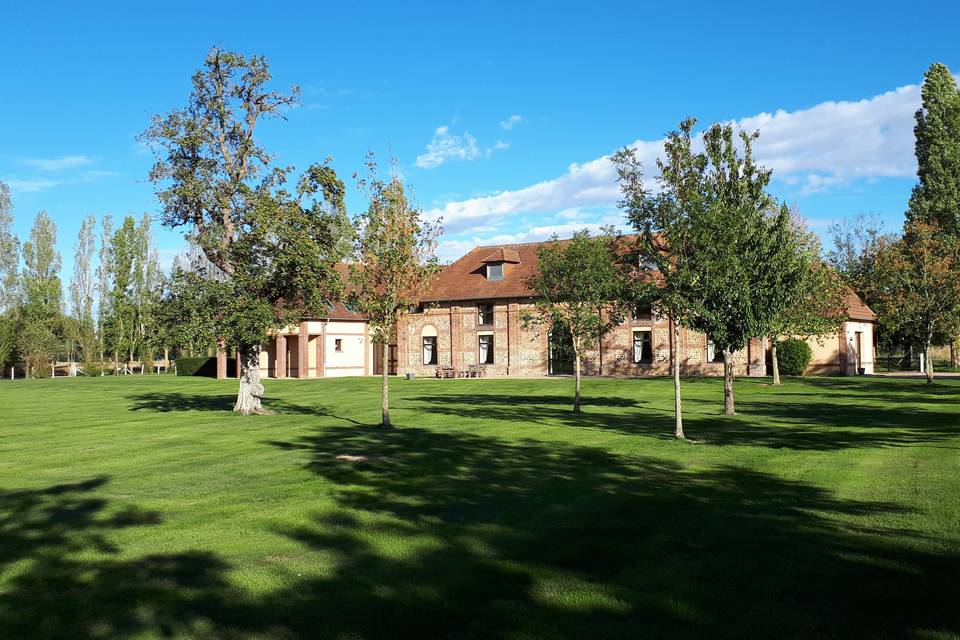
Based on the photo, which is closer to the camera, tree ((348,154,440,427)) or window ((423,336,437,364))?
tree ((348,154,440,427))

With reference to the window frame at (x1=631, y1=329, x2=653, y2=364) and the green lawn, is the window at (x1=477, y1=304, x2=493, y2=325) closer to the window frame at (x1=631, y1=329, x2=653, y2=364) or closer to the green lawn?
the window frame at (x1=631, y1=329, x2=653, y2=364)

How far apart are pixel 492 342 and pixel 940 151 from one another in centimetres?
3245

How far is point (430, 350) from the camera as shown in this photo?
2151 inches

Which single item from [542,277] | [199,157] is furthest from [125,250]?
[542,277]

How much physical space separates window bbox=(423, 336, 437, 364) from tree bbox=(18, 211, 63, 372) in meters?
33.2

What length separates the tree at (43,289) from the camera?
63031 mm

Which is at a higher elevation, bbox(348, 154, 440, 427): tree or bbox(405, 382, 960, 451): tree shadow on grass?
bbox(348, 154, 440, 427): tree

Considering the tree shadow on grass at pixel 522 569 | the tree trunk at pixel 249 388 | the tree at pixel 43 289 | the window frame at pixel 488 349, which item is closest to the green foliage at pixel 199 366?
the tree at pixel 43 289

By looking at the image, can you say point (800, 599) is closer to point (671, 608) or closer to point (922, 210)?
point (671, 608)

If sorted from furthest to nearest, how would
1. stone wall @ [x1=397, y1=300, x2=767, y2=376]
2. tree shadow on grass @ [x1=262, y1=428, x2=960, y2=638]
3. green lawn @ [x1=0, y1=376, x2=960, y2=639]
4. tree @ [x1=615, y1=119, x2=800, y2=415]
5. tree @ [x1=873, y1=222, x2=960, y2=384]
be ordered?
stone wall @ [x1=397, y1=300, x2=767, y2=376]
tree @ [x1=873, y1=222, x2=960, y2=384]
tree @ [x1=615, y1=119, x2=800, y2=415]
green lawn @ [x1=0, y1=376, x2=960, y2=639]
tree shadow on grass @ [x1=262, y1=428, x2=960, y2=638]

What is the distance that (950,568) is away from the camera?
6.80 meters

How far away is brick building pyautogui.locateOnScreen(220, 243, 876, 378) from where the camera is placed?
46.5 m

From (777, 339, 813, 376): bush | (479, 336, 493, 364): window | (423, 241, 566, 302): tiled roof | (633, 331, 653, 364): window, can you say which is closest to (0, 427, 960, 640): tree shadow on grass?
(777, 339, 813, 376): bush

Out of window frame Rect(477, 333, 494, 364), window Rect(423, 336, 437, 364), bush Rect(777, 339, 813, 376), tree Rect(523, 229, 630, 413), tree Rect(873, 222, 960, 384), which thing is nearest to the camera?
tree Rect(523, 229, 630, 413)
